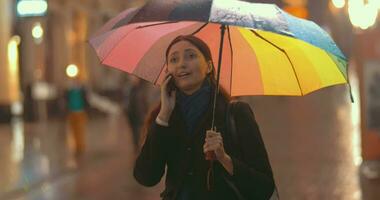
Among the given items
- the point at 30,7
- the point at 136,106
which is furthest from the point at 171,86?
the point at 30,7

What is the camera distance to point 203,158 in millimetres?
3512

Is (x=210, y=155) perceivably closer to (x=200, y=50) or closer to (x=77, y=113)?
(x=200, y=50)

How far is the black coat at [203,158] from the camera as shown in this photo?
11.5 ft

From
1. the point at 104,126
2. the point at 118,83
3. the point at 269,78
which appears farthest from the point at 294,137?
the point at 118,83

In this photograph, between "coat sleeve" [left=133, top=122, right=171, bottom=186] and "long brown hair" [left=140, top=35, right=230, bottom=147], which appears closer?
"coat sleeve" [left=133, top=122, right=171, bottom=186]

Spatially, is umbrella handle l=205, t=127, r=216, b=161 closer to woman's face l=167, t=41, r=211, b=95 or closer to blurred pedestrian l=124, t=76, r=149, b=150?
woman's face l=167, t=41, r=211, b=95

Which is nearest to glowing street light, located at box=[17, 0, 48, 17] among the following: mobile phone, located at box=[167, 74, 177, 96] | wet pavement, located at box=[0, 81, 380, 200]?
wet pavement, located at box=[0, 81, 380, 200]

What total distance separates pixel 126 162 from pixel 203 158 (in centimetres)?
1164

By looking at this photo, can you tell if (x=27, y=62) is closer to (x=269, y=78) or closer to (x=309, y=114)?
(x=309, y=114)

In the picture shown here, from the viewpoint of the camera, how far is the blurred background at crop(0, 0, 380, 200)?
1155 centimetres

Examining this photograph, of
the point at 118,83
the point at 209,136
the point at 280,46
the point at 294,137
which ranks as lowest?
the point at 118,83

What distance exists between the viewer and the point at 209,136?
11.1ft

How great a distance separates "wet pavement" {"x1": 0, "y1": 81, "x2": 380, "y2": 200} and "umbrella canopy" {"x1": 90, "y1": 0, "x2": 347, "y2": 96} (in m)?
4.90

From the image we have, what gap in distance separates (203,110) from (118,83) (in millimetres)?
34657
